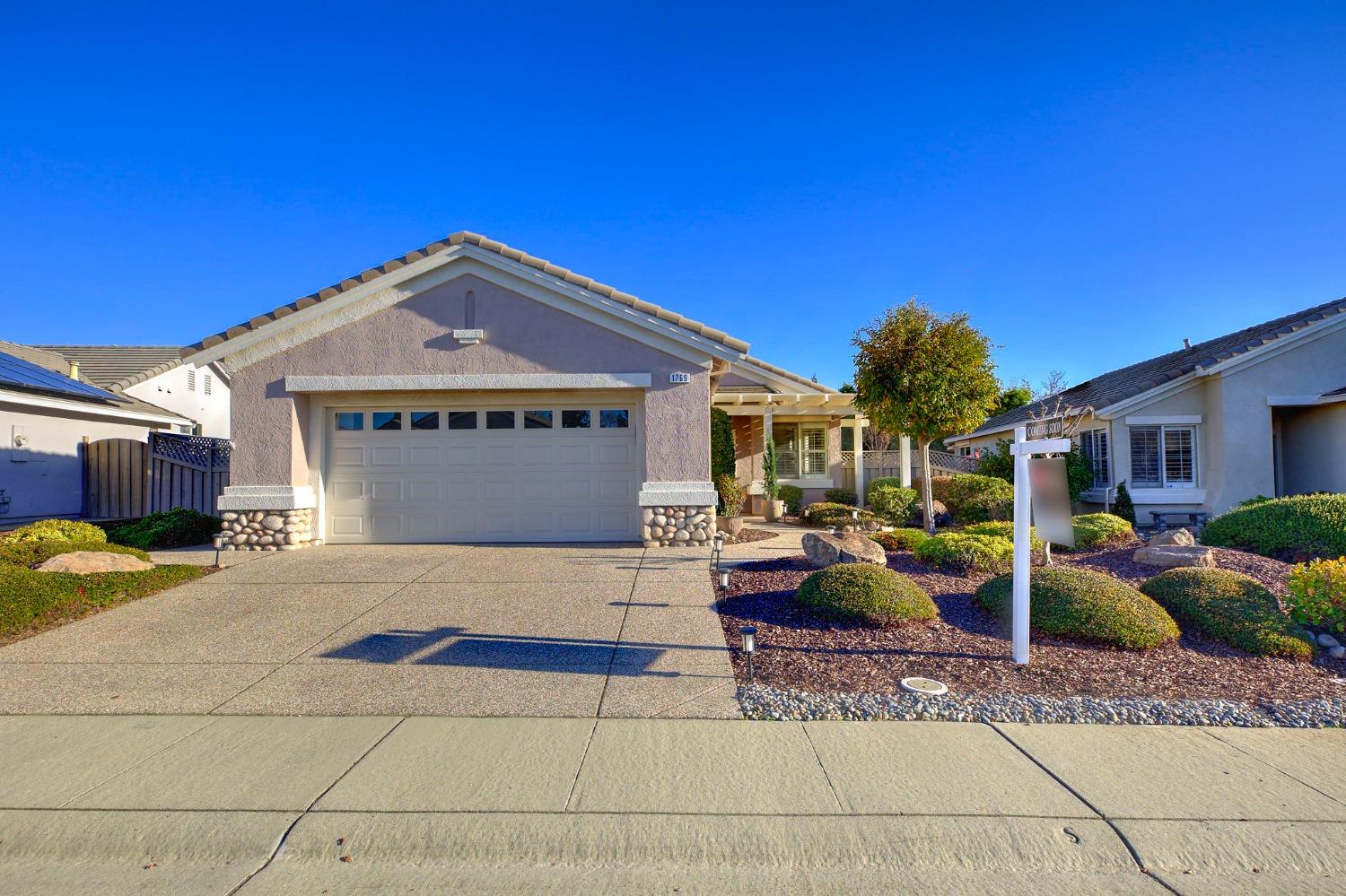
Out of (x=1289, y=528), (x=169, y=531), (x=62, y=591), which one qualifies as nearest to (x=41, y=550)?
(x=169, y=531)

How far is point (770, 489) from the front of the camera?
1753cm

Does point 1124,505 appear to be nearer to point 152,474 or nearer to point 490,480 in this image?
point 490,480

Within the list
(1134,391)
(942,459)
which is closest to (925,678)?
(1134,391)

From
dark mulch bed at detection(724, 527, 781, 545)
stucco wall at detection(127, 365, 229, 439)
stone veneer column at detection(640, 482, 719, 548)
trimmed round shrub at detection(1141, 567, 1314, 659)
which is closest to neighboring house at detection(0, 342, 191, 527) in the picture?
stucco wall at detection(127, 365, 229, 439)

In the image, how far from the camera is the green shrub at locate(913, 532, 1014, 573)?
862cm

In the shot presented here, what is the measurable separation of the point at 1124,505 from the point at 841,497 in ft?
21.1

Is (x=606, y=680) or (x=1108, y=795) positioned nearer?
(x=1108, y=795)

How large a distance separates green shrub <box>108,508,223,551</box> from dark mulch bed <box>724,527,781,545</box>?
29.5ft

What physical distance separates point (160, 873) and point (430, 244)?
31.1 ft

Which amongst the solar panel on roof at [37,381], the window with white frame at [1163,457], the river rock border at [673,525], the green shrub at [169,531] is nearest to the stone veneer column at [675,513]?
the river rock border at [673,525]

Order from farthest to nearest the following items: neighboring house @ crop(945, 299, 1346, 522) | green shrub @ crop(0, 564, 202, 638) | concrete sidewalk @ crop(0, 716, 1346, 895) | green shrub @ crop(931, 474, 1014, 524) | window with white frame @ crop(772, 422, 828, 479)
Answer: window with white frame @ crop(772, 422, 828, 479) → neighboring house @ crop(945, 299, 1346, 522) → green shrub @ crop(931, 474, 1014, 524) → green shrub @ crop(0, 564, 202, 638) → concrete sidewalk @ crop(0, 716, 1346, 895)

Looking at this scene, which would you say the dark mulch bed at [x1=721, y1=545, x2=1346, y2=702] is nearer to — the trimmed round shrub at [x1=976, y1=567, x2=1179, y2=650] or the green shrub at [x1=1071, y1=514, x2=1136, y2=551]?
the trimmed round shrub at [x1=976, y1=567, x2=1179, y2=650]

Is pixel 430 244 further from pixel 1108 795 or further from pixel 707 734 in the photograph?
pixel 1108 795

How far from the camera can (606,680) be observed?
5.48 m
